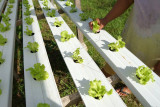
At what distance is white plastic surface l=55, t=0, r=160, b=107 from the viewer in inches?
46.3

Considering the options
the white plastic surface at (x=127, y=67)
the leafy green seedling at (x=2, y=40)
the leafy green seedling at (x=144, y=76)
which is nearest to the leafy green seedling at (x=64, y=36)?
the white plastic surface at (x=127, y=67)

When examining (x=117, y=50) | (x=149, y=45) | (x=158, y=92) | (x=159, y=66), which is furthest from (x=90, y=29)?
(x=158, y=92)

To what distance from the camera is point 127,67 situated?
147 centimetres

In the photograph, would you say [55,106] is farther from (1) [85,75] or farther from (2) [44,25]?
(2) [44,25]

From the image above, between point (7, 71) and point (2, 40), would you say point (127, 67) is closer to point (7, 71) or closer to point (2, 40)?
point (7, 71)

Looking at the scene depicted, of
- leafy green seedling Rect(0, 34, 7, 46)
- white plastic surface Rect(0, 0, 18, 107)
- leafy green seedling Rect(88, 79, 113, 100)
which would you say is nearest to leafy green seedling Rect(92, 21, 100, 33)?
leafy green seedling Rect(88, 79, 113, 100)

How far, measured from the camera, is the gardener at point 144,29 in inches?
59.9

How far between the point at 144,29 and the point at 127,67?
1.88ft

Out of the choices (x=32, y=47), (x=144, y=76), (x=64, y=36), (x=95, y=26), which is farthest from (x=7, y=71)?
(x=144, y=76)

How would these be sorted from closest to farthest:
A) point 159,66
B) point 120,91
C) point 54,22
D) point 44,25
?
1. point 159,66
2. point 54,22
3. point 120,91
4. point 44,25

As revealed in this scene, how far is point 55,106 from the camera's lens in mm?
1207

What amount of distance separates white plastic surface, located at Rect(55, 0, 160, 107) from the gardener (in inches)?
11.2

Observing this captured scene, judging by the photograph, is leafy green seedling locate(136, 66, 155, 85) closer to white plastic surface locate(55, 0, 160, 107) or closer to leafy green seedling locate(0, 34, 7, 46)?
white plastic surface locate(55, 0, 160, 107)

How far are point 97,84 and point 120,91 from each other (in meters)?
1.65
